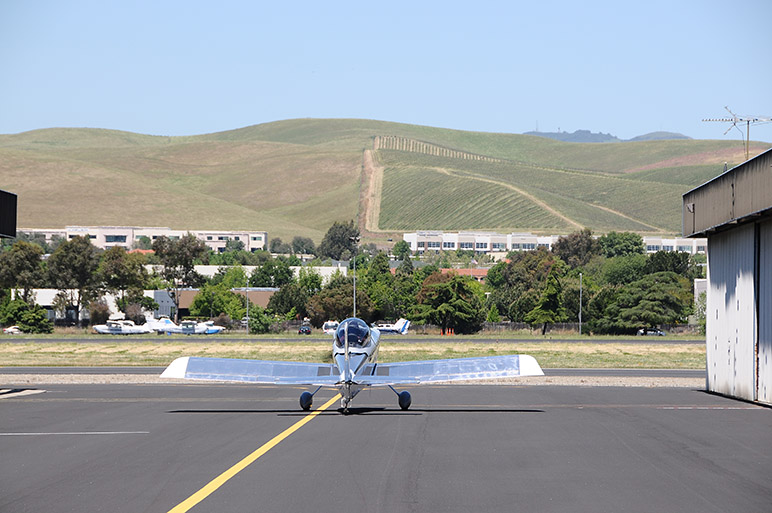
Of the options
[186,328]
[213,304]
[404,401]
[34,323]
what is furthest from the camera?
[213,304]

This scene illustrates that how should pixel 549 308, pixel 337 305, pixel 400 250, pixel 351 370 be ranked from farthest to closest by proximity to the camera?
1. pixel 400 250
2. pixel 549 308
3. pixel 337 305
4. pixel 351 370

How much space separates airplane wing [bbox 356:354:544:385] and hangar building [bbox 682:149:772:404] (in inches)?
298

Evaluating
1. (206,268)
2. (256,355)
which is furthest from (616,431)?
(206,268)

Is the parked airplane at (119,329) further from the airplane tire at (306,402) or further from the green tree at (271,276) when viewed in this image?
the airplane tire at (306,402)

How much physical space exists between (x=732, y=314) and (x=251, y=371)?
49.2 feet

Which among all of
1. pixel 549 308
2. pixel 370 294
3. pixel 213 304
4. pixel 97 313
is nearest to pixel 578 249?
pixel 549 308

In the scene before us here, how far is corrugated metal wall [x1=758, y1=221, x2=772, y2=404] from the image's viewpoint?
23.8 m

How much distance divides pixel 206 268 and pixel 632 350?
299 feet

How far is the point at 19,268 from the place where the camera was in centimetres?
8750

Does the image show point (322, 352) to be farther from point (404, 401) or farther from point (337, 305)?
point (337, 305)

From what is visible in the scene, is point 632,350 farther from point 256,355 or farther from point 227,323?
point 227,323

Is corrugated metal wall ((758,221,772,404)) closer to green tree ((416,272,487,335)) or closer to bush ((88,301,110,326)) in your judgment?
green tree ((416,272,487,335))

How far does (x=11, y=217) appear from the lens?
2939 centimetres

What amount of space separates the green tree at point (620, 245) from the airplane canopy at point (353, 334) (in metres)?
139
